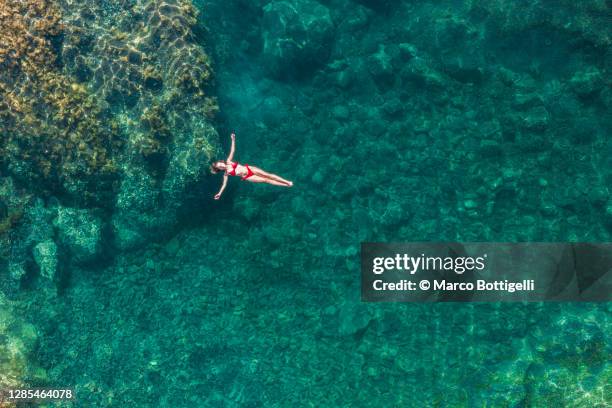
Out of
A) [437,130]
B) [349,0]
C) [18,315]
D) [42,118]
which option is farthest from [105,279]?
[349,0]

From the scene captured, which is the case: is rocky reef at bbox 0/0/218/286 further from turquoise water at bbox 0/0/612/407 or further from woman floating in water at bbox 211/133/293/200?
woman floating in water at bbox 211/133/293/200

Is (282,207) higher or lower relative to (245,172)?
lower

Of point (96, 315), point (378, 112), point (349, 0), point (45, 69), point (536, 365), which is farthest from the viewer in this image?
point (349, 0)

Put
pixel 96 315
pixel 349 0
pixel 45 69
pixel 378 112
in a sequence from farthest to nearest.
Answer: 1. pixel 349 0
2. pixel 378 112
3. pixel 96 315
4. pixel 45 69

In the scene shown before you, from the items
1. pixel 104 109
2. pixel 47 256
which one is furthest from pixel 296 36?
pixel 47 256

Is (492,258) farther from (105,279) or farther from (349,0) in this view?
(105,279)

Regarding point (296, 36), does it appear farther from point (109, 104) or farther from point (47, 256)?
point (47, 256)
